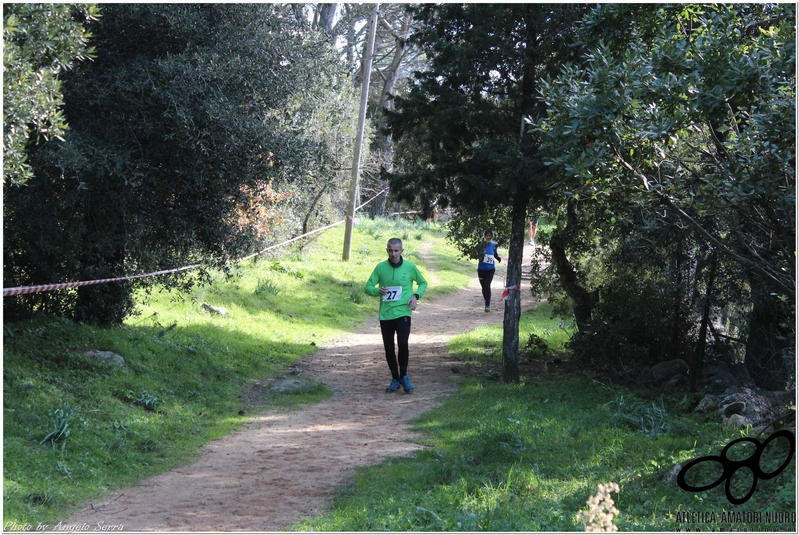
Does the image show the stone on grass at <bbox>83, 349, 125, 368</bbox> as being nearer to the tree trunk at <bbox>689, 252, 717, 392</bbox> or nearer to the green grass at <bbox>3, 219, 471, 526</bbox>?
the green grass at <bbox>3, 219, 471, 526</bbox>

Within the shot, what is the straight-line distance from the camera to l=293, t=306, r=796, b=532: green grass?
17.3ft

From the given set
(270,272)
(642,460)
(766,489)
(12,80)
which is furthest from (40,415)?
(270,272)

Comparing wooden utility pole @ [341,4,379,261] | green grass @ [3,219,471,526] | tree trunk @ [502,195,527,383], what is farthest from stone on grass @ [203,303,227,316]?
wooden utility pole @ [341,4,379,261]

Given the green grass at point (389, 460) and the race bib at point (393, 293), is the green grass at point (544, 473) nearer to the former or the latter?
the green grass at point (389, 460)

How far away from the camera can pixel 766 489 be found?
591 centimetres

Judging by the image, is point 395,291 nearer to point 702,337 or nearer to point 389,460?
point 389,460

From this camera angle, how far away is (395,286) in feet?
32.9

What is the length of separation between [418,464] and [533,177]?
15.0ft

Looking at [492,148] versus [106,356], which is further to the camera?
[492,148]

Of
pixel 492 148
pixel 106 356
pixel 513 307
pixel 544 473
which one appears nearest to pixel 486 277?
pixel 513 307

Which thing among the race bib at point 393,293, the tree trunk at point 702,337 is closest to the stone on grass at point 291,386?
the race bib at point 393,293

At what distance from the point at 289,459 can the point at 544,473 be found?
91.1 inches

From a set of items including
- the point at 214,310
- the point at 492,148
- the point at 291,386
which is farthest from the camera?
the point at 214,310

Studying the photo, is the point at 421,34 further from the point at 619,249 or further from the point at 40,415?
the point at 40,415
